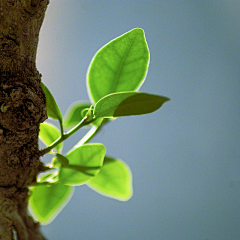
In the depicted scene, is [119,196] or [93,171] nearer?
[93,171]

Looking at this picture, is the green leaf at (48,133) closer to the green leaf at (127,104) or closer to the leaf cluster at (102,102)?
the leaf cluster at (102,102)

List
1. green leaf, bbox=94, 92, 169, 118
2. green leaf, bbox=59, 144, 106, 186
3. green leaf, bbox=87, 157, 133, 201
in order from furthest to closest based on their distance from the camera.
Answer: green leaf, bbox=87, 157, 133, 201 → green leaf, bbox=59, 144, 106, 186 → green leaf, bbox=94, 92, 169, 118

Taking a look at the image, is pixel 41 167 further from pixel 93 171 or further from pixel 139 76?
pixel 139 76

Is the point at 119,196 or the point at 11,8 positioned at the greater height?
the point at 11,8

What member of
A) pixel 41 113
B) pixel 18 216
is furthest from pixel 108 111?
pixel 18 216

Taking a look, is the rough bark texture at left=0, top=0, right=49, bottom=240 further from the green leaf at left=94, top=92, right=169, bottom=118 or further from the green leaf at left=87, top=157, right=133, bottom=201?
the green leaf at left=87, top=157, right=133, bottom=201

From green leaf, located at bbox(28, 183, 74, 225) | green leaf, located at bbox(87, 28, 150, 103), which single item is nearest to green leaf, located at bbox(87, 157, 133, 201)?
green leaf, located at bbox(28, 183, 74, 225)

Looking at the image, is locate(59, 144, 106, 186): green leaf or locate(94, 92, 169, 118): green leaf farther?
locate(59, 144, 106, 186): green leaf
